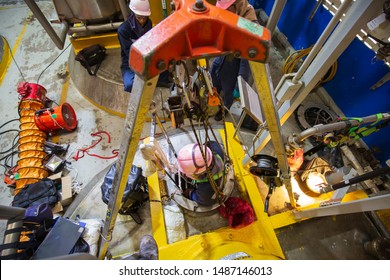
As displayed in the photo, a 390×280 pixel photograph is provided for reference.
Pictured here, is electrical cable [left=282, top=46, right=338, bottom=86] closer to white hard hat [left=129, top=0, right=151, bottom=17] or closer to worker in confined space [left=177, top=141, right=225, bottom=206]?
worker in confined space [left=177, top=141, right=225, bottom=206]

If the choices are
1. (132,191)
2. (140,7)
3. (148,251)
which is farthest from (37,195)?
(140,7)

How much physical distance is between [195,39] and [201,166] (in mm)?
1353

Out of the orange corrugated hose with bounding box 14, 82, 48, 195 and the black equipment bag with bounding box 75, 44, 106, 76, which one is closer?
the orange corrugated hose with bounding box 14, 82, 48, 195

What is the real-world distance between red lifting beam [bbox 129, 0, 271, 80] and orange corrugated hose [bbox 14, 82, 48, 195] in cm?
345

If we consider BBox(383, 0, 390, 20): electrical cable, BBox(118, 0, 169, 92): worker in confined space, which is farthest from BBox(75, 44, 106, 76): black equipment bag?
BBox(383, 0, 390, 20): electrical cable

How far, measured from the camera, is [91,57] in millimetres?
3992

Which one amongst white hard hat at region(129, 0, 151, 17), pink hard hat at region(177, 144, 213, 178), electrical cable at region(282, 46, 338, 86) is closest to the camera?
pink hard hat at region(177, 144, 213, 178)

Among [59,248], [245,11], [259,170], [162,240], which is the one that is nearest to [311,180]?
[259,170]

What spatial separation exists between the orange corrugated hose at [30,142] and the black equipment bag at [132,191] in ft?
5.06

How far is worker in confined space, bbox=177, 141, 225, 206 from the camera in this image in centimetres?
214

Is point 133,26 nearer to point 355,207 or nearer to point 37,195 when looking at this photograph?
point 37,195

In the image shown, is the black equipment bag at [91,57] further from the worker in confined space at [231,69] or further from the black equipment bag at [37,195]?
the worker in confined space at [231,69]

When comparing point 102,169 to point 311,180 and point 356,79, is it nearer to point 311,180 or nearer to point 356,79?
point 311,180

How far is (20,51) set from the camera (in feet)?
17.3
